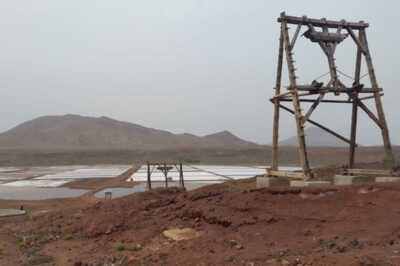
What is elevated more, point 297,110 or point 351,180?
point 297,110

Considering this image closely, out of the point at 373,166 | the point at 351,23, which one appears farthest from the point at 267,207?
the point at 373,166

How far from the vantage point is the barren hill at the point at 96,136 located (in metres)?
134

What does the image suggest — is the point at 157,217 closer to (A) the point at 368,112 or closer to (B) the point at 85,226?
(B) the point at 85,226

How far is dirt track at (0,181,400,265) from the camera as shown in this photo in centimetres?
662

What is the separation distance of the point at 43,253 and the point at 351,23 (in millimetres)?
8452

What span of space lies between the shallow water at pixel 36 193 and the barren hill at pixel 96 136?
92.8 metres

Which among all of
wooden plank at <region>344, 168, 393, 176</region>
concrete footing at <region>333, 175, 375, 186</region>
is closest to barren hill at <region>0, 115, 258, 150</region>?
wooden plank at <region>344, 168, 393, 176</region>

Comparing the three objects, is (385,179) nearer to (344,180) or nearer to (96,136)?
(344,180)

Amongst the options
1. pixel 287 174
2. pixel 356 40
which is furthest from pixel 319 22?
pixel 287 174

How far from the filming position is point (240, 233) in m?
8.22

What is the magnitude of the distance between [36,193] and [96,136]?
112 metres

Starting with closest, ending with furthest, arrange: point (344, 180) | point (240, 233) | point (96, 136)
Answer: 1. point (240, 233)
2. point (344, 180)
3. point (96, 136)

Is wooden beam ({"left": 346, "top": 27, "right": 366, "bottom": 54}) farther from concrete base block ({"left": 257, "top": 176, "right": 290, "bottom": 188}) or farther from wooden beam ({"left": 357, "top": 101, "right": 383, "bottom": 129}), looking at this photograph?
concrete base block ({"left": 257, "top": 176, "right": 290, "bottom": 188})

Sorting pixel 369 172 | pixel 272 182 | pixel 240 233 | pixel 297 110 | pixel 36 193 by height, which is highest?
pixel 297 110
